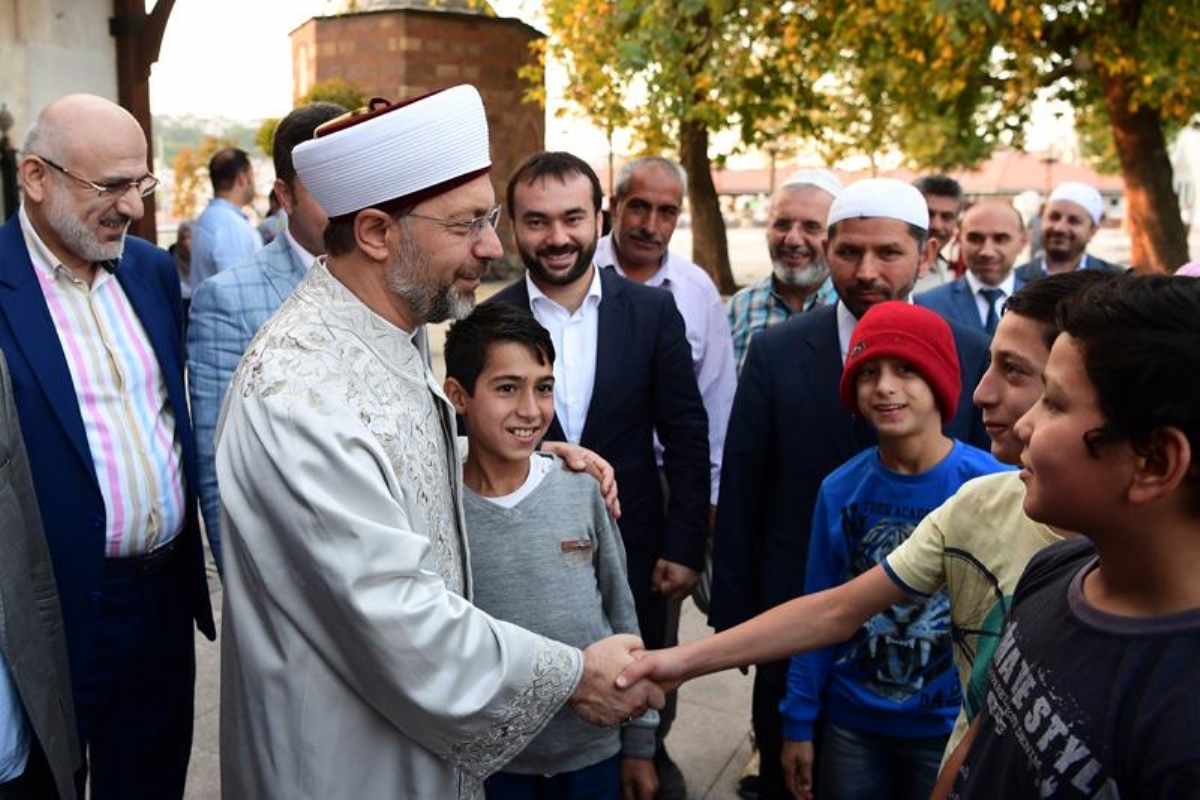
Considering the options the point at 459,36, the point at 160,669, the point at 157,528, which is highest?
the point at 459,36

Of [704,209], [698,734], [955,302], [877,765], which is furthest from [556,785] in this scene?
[704,209]

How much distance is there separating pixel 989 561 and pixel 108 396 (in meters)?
2.17

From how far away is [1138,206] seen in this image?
13.9 m

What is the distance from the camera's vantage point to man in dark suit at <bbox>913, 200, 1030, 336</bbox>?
5.45 metres

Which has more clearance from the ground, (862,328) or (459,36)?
(459,36)

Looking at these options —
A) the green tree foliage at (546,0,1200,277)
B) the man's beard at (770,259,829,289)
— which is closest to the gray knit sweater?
the man's beard at (770,259,829,289)

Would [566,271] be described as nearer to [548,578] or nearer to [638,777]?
[548,578]

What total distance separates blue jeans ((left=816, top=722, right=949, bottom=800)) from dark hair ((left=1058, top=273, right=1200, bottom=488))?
1434mm

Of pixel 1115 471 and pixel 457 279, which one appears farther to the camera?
pixel 457 279

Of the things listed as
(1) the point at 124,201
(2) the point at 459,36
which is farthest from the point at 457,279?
(2) the point at 459,36

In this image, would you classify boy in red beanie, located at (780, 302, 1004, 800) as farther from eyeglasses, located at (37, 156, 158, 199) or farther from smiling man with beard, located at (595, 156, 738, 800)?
eyeglasses, located at (37, 156, 158, 199)

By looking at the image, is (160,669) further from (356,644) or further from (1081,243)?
(1081,243)

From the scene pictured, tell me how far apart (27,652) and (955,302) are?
4.45 meters

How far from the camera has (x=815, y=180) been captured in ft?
14.9
